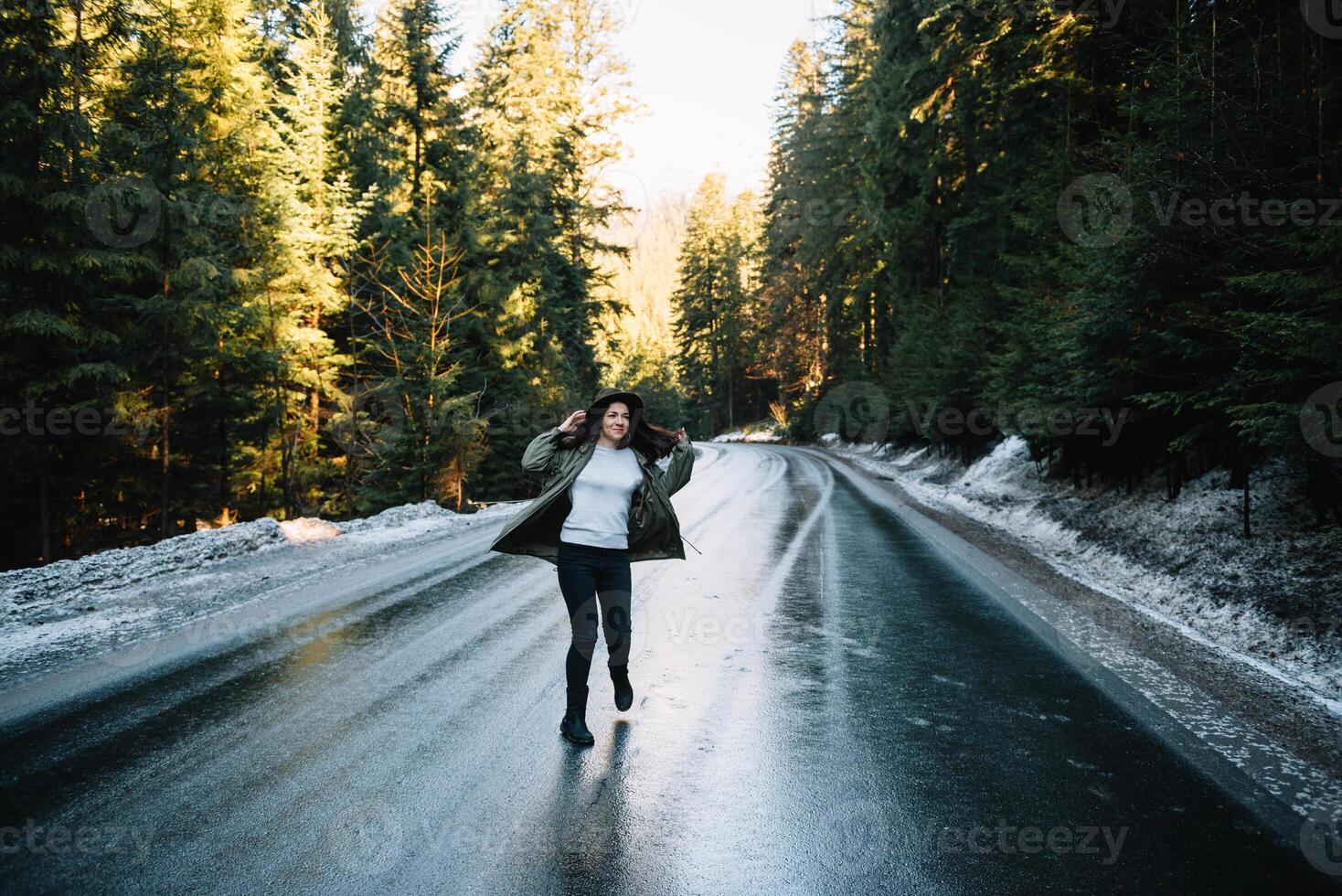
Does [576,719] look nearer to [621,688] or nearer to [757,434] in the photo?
[621,688]

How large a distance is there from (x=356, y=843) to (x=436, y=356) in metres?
15.9

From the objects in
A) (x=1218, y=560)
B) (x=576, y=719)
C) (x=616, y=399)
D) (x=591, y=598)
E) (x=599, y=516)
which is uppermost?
(x=616, y=399)

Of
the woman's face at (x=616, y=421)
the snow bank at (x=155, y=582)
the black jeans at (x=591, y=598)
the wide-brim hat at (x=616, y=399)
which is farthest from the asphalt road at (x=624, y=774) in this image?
the wide-brim hat at (x=616, y=399)

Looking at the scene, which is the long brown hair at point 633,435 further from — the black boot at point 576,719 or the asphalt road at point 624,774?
the asphalt road at point 624,774

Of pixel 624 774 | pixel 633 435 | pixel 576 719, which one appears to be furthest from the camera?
pixel 633 435

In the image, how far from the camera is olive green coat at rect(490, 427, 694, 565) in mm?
4422

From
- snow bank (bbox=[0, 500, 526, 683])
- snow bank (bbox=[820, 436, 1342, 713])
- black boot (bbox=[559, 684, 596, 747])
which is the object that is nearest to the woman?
black boot (bbox=[559, 684, 596, 747])

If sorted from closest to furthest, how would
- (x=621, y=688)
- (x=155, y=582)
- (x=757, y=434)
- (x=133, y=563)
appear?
1. (x=621, y=688)
2. (x=155, y=582)
3. (x=133, y=563)
4. (x=757, y=434)

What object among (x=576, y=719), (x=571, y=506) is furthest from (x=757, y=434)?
(x=576, y=719)

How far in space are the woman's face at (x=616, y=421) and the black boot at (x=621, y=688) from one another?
144 cm

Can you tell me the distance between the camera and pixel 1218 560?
7.56 meters

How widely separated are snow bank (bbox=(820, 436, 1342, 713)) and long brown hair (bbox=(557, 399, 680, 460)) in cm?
458

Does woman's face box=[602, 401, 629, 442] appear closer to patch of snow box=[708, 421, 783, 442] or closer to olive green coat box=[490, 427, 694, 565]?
olive green coat box=[490, 427, 694, 565]

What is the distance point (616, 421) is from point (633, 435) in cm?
26
